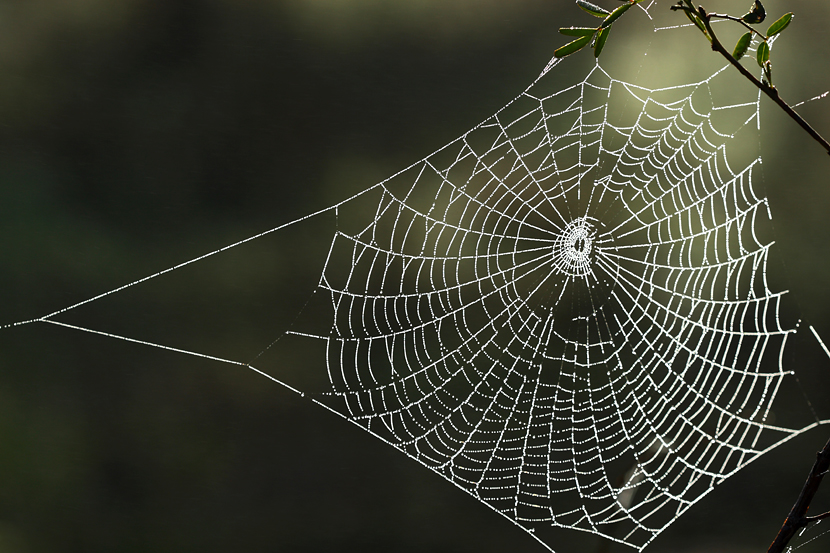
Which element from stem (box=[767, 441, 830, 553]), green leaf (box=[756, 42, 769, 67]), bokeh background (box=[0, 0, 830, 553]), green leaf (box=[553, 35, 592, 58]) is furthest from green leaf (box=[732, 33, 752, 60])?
bokeh background (box=[0, 0, 830, 553])

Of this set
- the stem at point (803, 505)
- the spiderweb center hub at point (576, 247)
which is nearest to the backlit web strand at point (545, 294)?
the spiderweb center hub at point (576, 247)

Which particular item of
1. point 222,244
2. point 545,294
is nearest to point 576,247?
point 545,294

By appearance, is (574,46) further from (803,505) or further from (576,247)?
(576,247)

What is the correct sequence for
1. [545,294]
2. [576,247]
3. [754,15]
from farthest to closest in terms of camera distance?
[545,294], [576,247], [754,15]

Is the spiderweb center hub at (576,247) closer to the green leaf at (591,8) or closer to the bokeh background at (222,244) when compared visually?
the green leaf at (591,8)

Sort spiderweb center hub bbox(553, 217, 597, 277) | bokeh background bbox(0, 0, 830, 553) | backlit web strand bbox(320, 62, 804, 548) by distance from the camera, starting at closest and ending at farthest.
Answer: spiderweb center hub bbox(553, 217, 597, 277), backlit web strand bbox(320, 62, 804, 548), bokeh background bbox(0, 0, 830, 553)

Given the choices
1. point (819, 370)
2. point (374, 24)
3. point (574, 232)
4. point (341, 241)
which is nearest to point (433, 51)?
point (374, 24)

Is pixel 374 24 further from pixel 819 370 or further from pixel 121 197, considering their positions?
pixel 819 370

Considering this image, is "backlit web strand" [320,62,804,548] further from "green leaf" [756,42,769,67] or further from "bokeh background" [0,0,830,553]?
"green leaf" [756,42,769,67]
